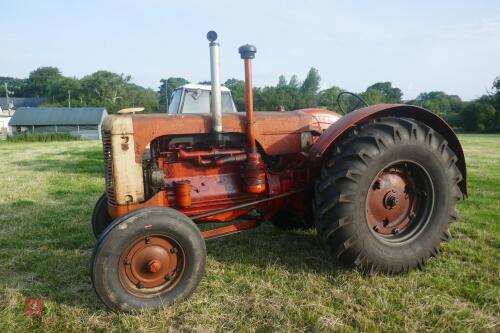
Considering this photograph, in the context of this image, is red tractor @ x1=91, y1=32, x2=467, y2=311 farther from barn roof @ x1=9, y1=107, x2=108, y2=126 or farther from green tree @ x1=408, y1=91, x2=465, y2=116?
barn roof @ x1=9, y1=107, x2=108, y2=126

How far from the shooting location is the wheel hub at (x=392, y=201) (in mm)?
3250

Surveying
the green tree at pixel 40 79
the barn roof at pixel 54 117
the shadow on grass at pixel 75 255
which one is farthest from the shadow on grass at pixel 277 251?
the green tree at pixel 40 79

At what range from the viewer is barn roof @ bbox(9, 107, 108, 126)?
43.9 metres

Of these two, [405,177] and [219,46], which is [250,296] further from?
[219,46]

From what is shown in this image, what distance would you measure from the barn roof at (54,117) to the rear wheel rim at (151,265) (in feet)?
146

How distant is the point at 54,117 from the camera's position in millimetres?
44750

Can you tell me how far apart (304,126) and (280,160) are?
1.27 feet

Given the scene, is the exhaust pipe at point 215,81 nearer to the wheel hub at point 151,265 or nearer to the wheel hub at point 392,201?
the wheel hub at point 151,265

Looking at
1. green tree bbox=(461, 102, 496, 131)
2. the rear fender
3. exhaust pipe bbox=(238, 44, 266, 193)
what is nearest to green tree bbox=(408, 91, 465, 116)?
green tree bbox=(461, 102, 496, 131)

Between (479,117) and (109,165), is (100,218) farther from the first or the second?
(479,117)

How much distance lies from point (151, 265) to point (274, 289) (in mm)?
928

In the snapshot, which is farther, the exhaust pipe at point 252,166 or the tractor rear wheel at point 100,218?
the tractor rear wheel at point 100,218

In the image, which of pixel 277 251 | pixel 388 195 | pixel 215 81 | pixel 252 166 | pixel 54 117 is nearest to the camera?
pixel 215 81

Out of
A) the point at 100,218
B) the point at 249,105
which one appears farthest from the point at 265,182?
the point at 100,218
